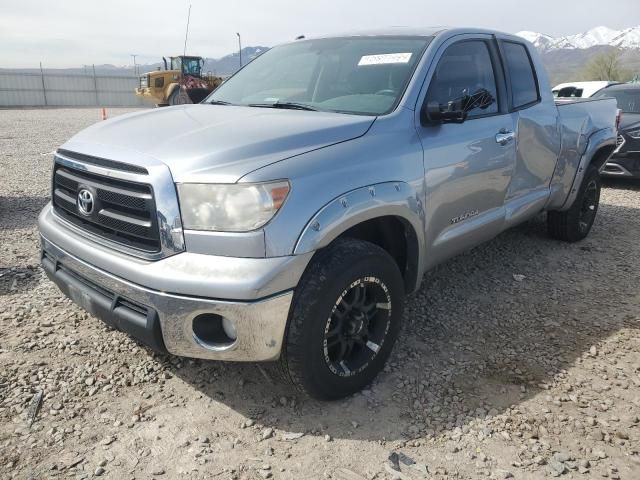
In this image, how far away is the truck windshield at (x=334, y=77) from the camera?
3174mm

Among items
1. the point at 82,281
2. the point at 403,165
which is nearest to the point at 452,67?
the point at 403,165

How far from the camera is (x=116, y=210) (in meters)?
2.57

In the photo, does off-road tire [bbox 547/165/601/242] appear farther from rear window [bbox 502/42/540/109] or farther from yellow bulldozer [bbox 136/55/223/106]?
yellow bulldozer [bbox 136/55/223/106]

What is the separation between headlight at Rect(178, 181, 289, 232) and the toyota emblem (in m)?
0.63

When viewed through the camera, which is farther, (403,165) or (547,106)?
(547,106)

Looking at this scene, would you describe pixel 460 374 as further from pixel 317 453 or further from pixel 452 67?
pixel 452 67

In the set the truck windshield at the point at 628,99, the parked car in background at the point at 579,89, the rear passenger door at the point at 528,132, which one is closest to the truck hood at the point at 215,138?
the rear passenger door at the point at 528,132

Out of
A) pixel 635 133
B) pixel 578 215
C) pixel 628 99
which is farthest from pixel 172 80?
pixel 578 215

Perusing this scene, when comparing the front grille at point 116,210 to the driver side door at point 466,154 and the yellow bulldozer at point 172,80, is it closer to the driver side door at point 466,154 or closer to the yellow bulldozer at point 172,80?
the driver side door at point 466,154

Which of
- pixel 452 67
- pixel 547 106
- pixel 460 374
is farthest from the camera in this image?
pixel 547 106

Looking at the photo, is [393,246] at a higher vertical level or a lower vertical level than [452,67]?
lower

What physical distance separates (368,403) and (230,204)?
1307mm

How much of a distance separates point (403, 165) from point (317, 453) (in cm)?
151

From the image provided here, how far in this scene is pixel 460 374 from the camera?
3.09m
